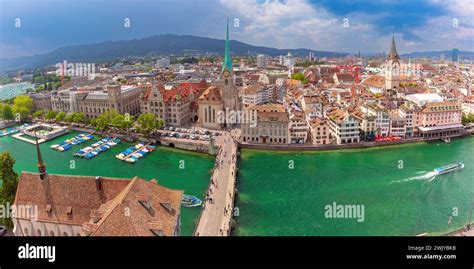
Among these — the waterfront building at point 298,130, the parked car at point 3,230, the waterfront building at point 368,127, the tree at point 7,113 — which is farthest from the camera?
the tree at point 7,113

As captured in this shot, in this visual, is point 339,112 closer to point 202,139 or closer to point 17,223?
point 202,139

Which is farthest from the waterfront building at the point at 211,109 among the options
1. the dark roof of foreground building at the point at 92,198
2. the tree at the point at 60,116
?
the dark roof of foreground building at the point at 92,198

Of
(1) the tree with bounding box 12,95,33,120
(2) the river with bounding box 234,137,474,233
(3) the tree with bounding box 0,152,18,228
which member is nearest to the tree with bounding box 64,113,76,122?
(1) the tree with bounding box 12,95,33,120

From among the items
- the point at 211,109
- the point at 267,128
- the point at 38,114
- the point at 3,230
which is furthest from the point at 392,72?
the point at 3,230

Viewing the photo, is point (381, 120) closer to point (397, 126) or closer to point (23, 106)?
point (397, 126)

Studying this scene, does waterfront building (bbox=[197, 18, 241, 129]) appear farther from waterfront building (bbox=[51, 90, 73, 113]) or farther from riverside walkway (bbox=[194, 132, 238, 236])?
waterfront building (bbox=[51, 90, 73, 113])

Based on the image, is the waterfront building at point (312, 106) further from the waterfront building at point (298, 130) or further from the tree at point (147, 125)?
the tree at point (147, 125)
